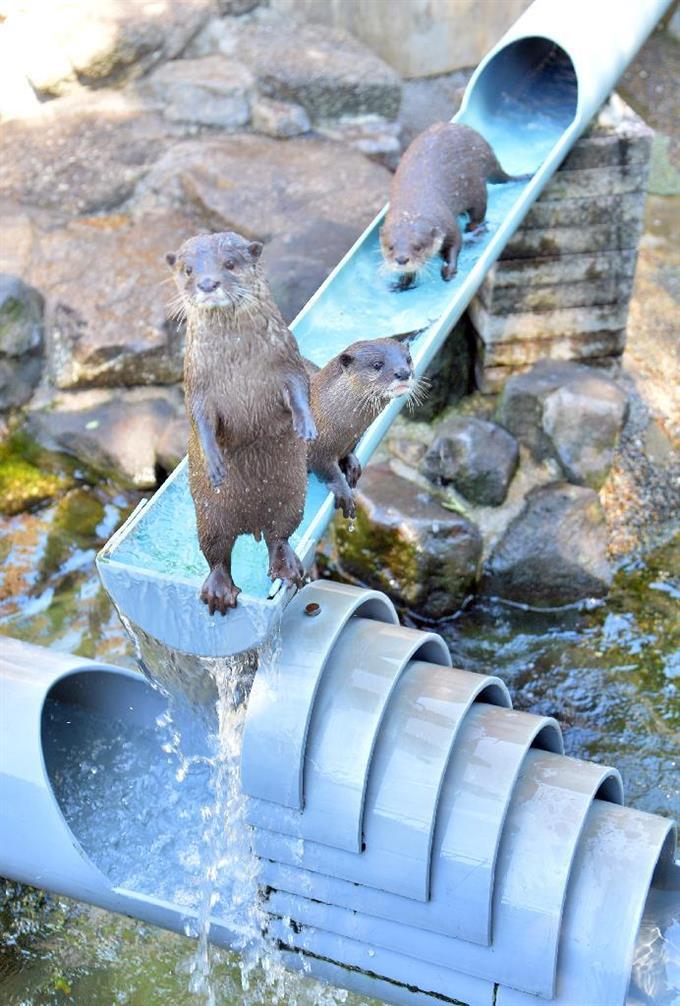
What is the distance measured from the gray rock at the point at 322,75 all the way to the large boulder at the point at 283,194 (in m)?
0.26

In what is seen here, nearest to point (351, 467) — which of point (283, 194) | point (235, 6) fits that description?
point (283, 194)

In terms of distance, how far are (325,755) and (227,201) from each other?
120 inches

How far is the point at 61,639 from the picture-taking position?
387cm

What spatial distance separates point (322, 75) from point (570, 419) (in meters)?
2.19

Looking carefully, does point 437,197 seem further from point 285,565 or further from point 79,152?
point 79,152

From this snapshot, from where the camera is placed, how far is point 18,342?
4.44 meters

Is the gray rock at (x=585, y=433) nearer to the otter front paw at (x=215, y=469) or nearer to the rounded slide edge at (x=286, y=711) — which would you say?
the rounded slide edge at (x=286, y=711)

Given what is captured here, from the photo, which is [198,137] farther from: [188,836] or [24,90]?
[188,836]

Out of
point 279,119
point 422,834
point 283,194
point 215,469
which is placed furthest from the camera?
point 279,119

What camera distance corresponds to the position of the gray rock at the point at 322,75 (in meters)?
5.23

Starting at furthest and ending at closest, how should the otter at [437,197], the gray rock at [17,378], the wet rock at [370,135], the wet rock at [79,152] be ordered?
1. the wet rock at [370,135]
2. the wet rock at [79,152]
3. the gray rock at [17,378]
4. the otter at [437,197]

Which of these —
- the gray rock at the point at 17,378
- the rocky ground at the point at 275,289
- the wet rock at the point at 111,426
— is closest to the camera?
the rocky ground at the point at 275,289

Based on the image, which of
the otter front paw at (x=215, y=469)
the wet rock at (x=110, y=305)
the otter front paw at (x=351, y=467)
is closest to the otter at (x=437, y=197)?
the otter front paw at (x=351, y=467)

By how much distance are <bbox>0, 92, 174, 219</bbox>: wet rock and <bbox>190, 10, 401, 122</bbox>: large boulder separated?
0.58 metres
